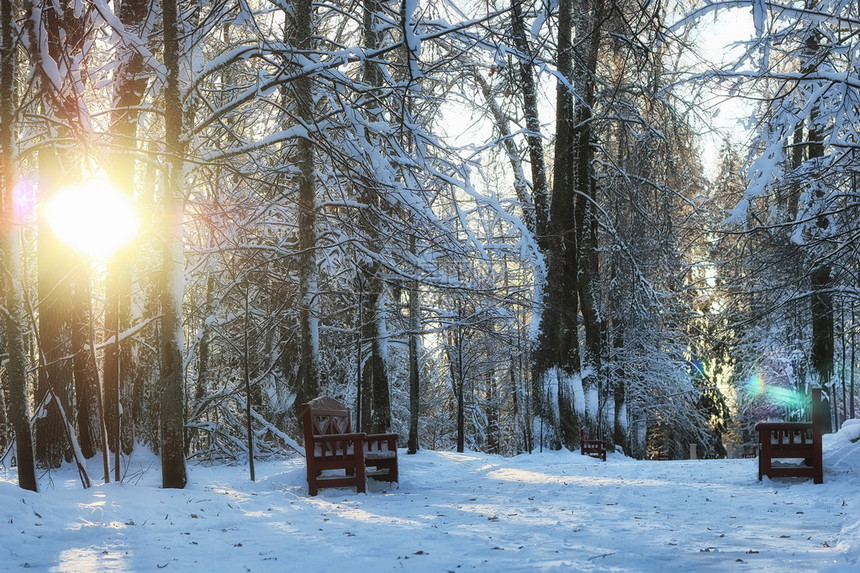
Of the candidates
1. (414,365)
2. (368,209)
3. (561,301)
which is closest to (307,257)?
(368,209)

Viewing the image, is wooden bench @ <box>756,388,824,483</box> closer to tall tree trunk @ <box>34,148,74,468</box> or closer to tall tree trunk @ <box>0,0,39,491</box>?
tall tree trunk @ <box>0,0,39,491</box>

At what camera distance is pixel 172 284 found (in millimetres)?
7738

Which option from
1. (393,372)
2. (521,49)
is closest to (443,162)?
(521,49)

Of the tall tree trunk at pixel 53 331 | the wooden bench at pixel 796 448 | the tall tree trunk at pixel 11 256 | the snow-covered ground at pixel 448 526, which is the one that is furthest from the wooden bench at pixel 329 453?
the wooden bench at pixel 796 448

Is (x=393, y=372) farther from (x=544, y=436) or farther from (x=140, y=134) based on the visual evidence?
(x=140, y=134)

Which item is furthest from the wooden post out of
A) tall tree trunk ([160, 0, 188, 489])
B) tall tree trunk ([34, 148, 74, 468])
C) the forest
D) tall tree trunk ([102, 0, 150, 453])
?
tall tree trunk ([34, 148, 74, 468])

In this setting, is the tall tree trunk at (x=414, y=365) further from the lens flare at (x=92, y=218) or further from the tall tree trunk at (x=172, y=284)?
the tall tree trunk at (x=172, y=284)

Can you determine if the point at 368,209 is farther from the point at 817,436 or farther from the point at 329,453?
the point at 817,436

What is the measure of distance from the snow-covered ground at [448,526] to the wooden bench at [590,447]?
194 inches

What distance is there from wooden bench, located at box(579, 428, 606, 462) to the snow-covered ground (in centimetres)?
493

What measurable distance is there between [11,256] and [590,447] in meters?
12.0

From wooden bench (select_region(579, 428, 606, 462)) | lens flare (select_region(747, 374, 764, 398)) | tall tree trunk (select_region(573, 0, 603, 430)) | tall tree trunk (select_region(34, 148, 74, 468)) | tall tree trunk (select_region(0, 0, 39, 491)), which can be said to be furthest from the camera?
lens flare (select_region(747, 374, 764, 398))

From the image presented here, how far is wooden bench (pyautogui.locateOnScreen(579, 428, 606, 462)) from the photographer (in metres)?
14.5

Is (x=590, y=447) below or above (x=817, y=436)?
below
